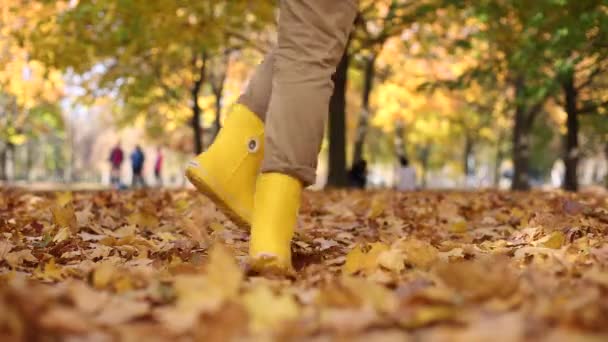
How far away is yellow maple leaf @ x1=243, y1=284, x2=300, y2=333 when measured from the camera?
1.35 metres

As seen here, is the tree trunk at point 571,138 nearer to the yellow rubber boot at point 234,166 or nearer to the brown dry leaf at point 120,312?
the yellow rubber boot at point 234,166

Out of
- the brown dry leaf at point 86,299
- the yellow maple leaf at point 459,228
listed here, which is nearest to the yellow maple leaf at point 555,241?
the yellow maple leaf at point 459,228

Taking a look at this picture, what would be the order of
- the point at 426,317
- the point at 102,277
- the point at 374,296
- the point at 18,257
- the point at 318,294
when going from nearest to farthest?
the point at 426,317
the point at 374,296
the point at 318,294
the point at 102,277
the point at 18,257

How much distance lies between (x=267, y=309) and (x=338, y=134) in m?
12.9

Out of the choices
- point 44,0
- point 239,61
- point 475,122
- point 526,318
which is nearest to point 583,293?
point 526,318

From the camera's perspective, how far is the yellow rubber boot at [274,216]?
7.90 ft

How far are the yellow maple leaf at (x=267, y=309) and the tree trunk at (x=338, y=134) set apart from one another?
12236 mm

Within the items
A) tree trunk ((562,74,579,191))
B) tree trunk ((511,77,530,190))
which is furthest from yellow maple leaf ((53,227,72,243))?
tree trunk ((511,77,530,190))

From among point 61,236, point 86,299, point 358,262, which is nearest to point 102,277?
point 86,299

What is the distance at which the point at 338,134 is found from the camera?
14.2 m

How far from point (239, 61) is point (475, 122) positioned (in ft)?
38.5

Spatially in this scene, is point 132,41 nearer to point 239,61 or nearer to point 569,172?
point 569,172

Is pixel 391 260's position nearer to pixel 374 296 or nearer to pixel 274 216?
pixel 274 216

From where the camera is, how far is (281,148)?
8.14 feet
